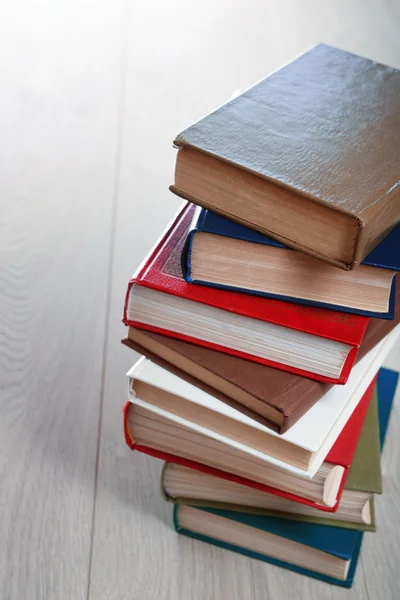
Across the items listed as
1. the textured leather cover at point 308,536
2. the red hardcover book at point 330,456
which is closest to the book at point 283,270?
the red hardcover book at point 330,456

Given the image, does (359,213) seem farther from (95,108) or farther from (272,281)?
(95,108)

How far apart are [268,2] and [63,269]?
1.17 meters

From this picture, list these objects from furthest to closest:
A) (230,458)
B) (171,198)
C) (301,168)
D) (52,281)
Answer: (171,198), (52,281), (230,458), (301,168)

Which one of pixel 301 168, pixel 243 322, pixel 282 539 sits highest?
pixel 301 168

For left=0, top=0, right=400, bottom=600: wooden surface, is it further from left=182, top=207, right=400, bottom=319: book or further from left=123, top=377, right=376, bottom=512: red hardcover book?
left=182, top=207, right=400, bottom=319: book

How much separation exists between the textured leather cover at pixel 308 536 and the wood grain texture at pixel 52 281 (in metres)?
0.14

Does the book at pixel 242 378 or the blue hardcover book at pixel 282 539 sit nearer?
the book at pixel 242 378

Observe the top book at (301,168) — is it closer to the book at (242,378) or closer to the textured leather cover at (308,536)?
the book at (242,378)

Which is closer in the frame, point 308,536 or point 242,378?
point 242,378

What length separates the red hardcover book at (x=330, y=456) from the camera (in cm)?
Answer: 71

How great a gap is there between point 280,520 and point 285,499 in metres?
0.02

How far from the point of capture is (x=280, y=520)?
0.79 meters

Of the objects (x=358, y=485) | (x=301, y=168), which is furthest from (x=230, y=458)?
(x=301, y=168)

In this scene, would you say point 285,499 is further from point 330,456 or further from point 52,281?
point 52,281
